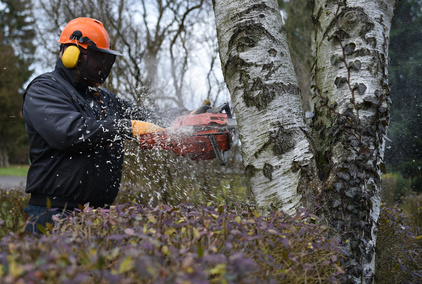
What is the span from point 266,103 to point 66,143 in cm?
127

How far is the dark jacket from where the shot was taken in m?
2.22

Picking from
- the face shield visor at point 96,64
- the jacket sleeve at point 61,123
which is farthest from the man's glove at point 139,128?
the face shield visor at point 96,64

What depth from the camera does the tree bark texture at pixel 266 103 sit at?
206cm

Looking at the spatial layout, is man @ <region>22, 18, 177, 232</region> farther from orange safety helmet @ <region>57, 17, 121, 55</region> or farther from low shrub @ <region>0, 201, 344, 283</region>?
low shrub @ <region>0, 201, 344, 283</region>

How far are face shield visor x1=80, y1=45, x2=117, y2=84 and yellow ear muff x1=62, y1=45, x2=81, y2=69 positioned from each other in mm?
68

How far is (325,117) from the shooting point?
235 cm

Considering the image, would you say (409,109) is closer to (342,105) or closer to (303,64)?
(303,64)

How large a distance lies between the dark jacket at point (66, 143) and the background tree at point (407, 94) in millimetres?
6620

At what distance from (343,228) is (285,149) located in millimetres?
567

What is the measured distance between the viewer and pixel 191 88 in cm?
988

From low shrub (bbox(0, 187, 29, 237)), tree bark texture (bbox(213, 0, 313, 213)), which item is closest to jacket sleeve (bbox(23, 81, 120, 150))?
tree bark texture (bbox(213, 0, 313, 213))

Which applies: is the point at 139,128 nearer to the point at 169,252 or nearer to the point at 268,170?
the point at 268,170

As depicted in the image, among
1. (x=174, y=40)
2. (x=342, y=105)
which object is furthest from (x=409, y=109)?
(x=342, y=105)

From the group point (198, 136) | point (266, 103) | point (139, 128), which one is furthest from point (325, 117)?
point (139, 128)
